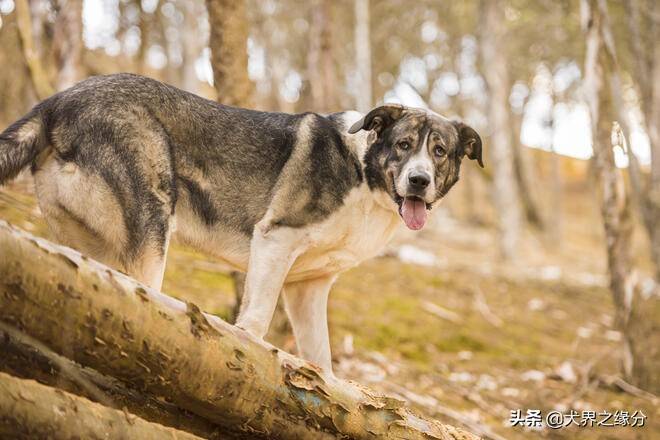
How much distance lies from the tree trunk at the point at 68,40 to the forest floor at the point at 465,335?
5.84 feet

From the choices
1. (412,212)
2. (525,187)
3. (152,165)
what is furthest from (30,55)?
(525,187)

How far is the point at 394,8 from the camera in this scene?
30.8 meters

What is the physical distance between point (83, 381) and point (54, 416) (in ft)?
1.33

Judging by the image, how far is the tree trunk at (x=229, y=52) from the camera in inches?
267

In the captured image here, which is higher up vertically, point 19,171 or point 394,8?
point 394,8

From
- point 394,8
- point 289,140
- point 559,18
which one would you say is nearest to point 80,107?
point 289,140

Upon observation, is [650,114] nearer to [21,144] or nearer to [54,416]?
[21,144]

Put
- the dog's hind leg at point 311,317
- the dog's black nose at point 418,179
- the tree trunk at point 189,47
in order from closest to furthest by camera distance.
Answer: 1. the dog's black nose at point 418,179
2. the dog's hind leg at point 311,317
3. the tree trunk at point 189,47

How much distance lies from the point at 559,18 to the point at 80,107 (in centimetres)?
2478

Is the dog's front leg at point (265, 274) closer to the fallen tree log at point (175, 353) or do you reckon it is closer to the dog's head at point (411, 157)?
the dog's head at point (411, 157)

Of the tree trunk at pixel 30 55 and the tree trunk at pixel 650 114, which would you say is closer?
the tree trunk at pixel 30 55

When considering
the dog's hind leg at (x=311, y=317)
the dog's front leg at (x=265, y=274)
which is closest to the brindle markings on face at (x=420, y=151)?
the dog's front leg at (x=265, y=274)

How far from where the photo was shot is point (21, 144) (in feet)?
13.7

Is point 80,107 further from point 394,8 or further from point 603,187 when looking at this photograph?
point 394,8
